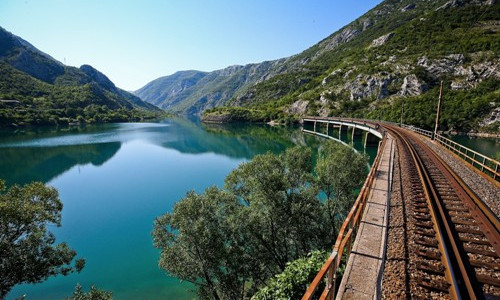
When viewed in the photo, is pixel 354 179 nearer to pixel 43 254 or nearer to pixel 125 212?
pixel 43 254

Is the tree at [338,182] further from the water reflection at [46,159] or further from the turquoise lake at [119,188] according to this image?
the water reflection at [46,159]

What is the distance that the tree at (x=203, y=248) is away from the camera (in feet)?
59.2

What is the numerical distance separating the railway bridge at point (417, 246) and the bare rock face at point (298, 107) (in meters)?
148

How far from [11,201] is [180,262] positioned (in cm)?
1041

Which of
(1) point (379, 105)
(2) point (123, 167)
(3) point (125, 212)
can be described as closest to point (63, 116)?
(2) point (123, 167)

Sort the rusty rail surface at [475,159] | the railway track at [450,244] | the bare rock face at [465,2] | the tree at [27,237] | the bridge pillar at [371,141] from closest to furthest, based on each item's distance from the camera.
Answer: the railway track at [450,244] < the tree at [27,237] < the rusty rail surface at [475,159] < the bridge pillar at [371,141] < the bare rock face at [465,2]

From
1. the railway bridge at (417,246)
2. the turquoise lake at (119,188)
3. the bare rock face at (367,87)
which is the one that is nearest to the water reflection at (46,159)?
the turquoise lake at (119,188)

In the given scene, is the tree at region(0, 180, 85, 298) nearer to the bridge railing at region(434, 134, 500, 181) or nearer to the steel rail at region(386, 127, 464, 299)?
the steel rail at region(386, 127, 464, 299)

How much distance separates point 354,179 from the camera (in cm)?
2856

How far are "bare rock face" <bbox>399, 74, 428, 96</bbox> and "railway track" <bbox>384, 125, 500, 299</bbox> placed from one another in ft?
418

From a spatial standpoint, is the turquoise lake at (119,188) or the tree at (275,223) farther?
the turquoise lake at (119,188)

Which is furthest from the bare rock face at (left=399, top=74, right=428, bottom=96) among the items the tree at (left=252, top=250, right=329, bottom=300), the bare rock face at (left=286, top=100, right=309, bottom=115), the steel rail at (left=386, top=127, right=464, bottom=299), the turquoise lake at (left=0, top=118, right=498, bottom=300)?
the tree at (left=252, top=250, right=329, bottom=300)

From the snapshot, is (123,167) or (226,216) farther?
(123,167)

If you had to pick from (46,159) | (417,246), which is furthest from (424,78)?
(46,159)
